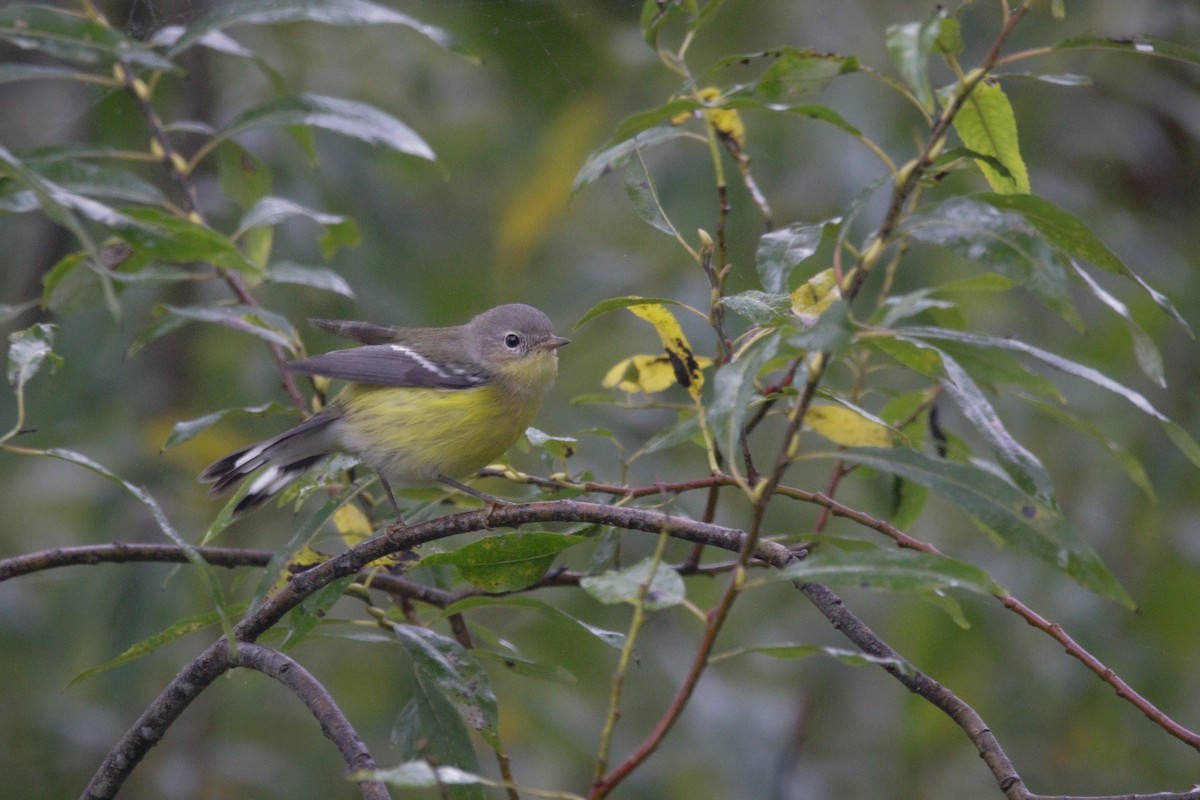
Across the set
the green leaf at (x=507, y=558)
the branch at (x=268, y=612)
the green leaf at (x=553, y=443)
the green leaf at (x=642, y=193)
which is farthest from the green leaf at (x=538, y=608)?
the green leaf at (x=642, y=193)

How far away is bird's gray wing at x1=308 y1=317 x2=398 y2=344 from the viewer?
10.2 feet

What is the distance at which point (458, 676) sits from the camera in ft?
7.43

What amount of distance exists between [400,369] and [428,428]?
0.87 ft

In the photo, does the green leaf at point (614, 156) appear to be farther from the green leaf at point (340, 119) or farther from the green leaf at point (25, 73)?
the green leaf at point (25, 73)

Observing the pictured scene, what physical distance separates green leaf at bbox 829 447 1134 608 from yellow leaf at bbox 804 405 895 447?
1.98 feet

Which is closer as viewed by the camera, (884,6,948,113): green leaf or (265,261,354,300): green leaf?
(884,6,948,113): green leaf

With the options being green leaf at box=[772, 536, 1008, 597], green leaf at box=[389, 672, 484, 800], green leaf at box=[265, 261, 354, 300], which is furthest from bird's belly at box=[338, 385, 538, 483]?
green leaf at box=[772, 536, 1008, 597]

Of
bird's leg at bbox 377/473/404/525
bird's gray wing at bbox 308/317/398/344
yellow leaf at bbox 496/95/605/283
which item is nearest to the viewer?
bird's leg at bbox 377/473/404/525

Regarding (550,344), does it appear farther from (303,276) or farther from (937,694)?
(937,694)

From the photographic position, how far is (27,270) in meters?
5.10

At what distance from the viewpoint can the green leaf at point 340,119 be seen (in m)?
2.77

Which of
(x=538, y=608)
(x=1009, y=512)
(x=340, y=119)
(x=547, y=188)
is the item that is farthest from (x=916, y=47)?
(x=547, y=188)

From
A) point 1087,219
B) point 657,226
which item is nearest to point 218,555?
point 657,226

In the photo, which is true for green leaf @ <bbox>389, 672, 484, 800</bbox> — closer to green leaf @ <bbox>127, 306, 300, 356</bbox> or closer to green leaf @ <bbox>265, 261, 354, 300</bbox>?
green leaf @ <bbox>127, 306, 300, 356</bbox>
